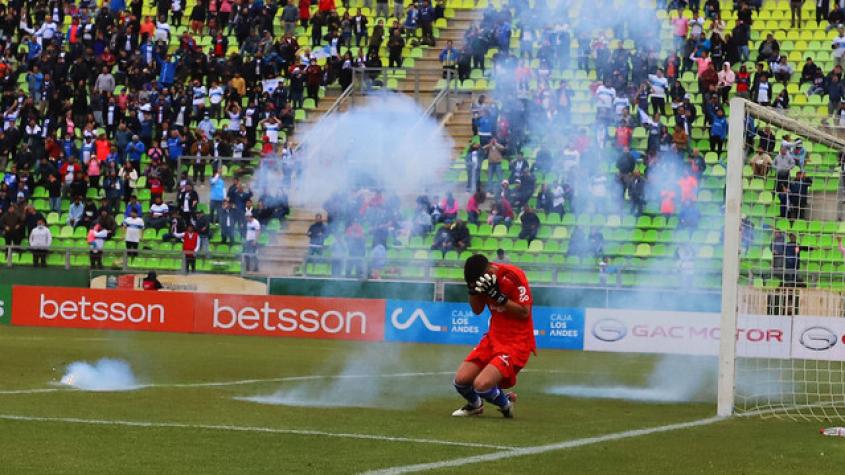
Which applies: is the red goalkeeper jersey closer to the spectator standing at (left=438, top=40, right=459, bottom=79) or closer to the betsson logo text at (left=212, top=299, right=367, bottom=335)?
the betsson logo text at (left=212, top=299, right=367, bottom=335)

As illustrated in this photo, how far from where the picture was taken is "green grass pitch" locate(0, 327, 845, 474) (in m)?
10.5

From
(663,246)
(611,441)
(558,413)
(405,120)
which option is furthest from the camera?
(405,120)

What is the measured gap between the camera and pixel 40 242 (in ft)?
114

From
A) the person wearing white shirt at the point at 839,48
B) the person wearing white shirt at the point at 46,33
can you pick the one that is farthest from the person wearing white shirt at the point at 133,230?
the person wearing white shirt at the point at 839,48

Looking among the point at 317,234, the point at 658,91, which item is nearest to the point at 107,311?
the point at 317,234

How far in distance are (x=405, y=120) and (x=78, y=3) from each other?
15035 mm

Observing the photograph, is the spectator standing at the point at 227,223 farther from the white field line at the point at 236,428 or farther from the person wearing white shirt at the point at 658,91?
the white field line at the point at 236,428

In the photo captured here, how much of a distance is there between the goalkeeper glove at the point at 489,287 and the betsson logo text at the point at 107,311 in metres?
18.5

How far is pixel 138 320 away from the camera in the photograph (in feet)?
103

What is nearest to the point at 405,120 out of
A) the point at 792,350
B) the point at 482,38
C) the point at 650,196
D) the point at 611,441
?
the point at 482,38

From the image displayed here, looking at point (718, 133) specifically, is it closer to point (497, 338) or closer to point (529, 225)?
point (529, 225)

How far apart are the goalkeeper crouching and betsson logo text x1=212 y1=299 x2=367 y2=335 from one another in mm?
15681

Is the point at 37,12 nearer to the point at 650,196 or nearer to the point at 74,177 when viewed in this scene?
the point at 74,177

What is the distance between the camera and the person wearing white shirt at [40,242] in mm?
34562
